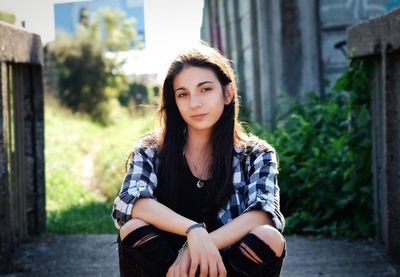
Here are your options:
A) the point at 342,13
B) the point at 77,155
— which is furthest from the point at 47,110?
the point at 342,13

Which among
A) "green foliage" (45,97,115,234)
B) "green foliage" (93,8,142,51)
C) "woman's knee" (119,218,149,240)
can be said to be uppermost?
"green foliage" (93,8,142,51)

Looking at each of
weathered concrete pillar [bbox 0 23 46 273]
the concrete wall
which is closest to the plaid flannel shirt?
weathered concrete pillar [bbox 0 23 46 273]

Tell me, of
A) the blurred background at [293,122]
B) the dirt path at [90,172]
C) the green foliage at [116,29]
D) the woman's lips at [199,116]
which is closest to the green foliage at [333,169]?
the blurred background at [293,122]

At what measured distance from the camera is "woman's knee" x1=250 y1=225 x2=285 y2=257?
2822mm

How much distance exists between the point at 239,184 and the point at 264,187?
0.51 feet

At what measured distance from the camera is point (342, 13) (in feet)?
26.3

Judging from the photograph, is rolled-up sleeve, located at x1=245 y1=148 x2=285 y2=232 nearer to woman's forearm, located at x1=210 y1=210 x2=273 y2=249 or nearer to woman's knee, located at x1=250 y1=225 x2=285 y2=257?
woman's forearm, located at x1=210 y1=210 x2=273 y2=249

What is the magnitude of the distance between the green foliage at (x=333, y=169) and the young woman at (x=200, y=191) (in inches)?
73.5

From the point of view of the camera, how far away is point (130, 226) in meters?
2.93

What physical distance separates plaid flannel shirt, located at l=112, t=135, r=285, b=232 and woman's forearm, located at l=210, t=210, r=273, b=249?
31 millimetres

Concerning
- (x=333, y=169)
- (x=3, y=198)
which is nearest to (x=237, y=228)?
(x=3, y=198)

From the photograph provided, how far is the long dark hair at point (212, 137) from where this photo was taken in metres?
3.23

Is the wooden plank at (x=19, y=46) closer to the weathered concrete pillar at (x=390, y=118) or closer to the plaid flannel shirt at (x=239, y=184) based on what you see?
the plaid flannel shirt at (x=239, y=184)

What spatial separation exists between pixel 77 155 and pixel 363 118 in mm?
7944
